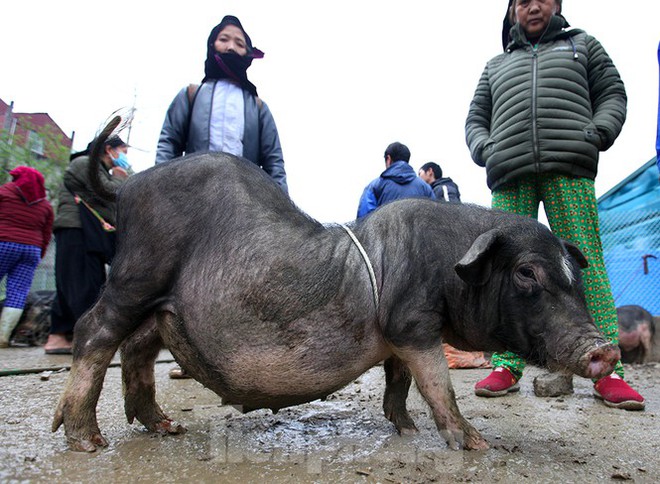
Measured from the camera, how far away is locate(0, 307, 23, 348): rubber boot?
21.0ft

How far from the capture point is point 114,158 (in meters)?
5.66

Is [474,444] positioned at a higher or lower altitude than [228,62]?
lower

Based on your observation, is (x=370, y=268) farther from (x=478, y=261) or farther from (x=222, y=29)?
(x=222, y=29)

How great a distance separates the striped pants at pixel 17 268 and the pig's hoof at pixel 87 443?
498 centimetres

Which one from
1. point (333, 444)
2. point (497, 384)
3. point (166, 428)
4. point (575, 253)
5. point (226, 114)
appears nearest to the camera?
point (333, 444)

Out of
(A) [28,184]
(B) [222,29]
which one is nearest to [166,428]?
(B) [222,29]

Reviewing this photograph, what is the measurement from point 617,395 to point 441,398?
5.23 feet

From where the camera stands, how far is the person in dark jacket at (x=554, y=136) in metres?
3.53

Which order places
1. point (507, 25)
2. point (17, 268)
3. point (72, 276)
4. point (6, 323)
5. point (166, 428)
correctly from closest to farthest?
point (166, 428) → point (507, 25) → point (72, 276) → point (6, 323) → point (17, 268)

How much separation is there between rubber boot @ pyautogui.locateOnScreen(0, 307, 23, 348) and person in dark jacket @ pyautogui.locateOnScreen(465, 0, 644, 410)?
5.80 metres

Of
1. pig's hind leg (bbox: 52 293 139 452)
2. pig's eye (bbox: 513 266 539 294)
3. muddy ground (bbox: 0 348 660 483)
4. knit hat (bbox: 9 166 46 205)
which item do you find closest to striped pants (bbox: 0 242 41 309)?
knit hat (bbox: 9 166 46 205)

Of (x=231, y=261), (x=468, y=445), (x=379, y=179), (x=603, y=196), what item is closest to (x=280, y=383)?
(x=231, y=261)

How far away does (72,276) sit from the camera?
5.50m

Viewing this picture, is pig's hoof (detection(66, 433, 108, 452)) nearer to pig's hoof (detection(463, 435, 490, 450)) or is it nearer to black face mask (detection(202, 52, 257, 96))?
pig's hoof (detection(463, 435, 490, 450))
